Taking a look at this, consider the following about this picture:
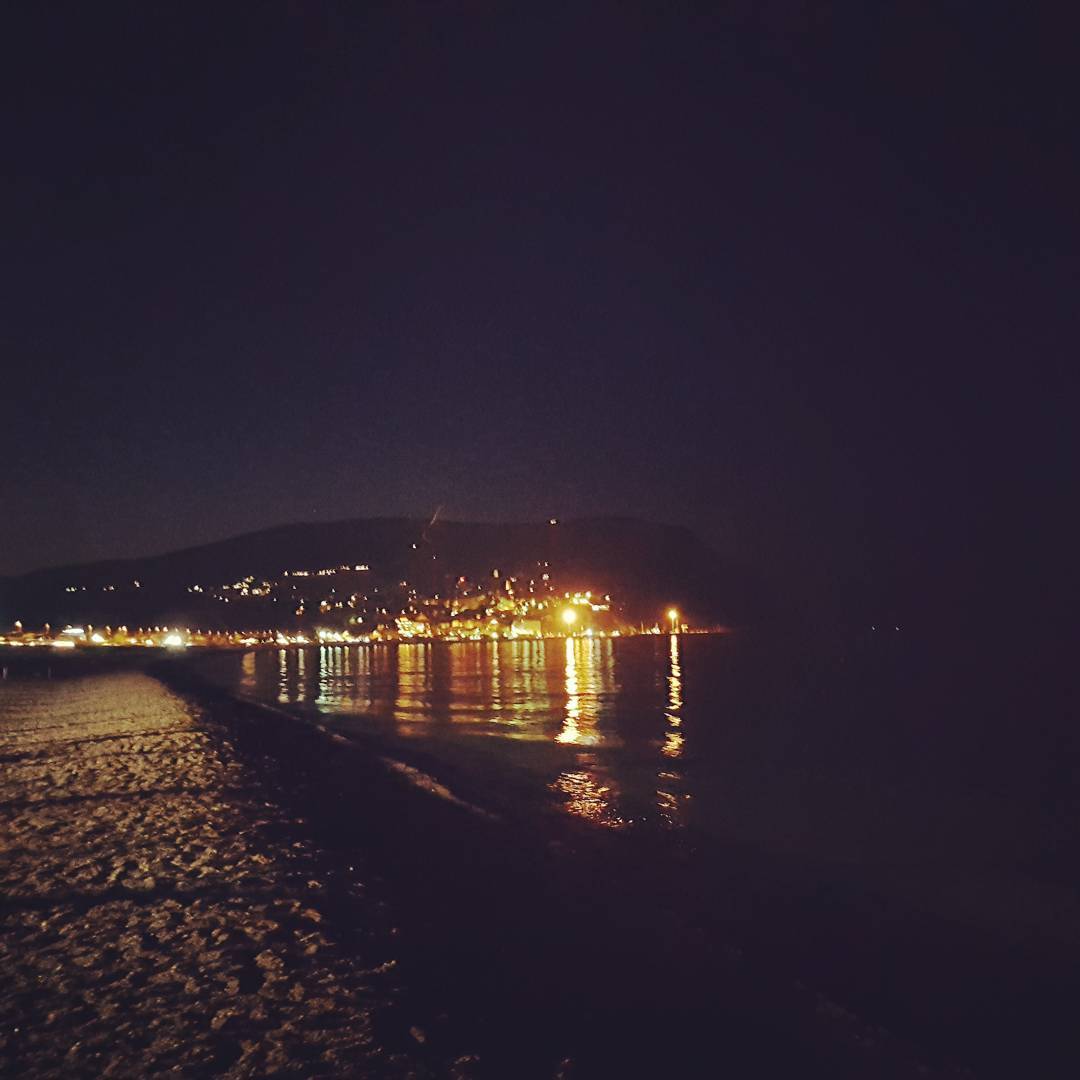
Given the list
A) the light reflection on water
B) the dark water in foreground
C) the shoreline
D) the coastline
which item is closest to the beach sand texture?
the coastline

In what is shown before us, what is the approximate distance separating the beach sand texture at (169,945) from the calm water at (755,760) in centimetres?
541

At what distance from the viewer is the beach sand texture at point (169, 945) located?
5422 mm

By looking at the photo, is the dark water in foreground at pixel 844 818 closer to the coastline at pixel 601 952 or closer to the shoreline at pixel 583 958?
the coastline at pixel 601 952

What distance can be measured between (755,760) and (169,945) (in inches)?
704

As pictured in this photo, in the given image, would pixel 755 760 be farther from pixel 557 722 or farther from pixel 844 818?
pixel 557 722

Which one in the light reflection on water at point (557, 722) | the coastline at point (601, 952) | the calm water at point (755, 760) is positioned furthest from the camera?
the light reflection on water at point (557, 722)

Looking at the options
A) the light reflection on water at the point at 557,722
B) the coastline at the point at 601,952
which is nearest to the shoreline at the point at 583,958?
the coastline at the point at 601,952

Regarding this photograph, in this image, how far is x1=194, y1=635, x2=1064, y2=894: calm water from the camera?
1459 centimetres

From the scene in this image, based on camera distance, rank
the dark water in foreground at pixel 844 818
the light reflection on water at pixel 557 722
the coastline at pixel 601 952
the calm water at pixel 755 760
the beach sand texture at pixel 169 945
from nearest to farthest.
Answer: the beach sand texture at pixel 169 945 → the coastline at pixel 601 952 → the dark water in foreground at pixel 844 818 → the calm water at pixel 755 760 → the light reflection on water at pixel 557 722

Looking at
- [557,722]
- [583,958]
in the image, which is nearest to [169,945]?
[583,958]

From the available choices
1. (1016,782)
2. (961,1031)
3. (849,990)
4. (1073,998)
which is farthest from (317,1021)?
(1016,782)

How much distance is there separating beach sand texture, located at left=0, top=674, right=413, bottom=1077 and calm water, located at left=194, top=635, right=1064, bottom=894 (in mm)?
5408

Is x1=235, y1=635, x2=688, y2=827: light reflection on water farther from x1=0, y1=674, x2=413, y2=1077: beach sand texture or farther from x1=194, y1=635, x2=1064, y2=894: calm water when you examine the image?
x1=0, y1=674, x2=413, y2=1077: beach sand texture

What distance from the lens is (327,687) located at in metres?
49.7
